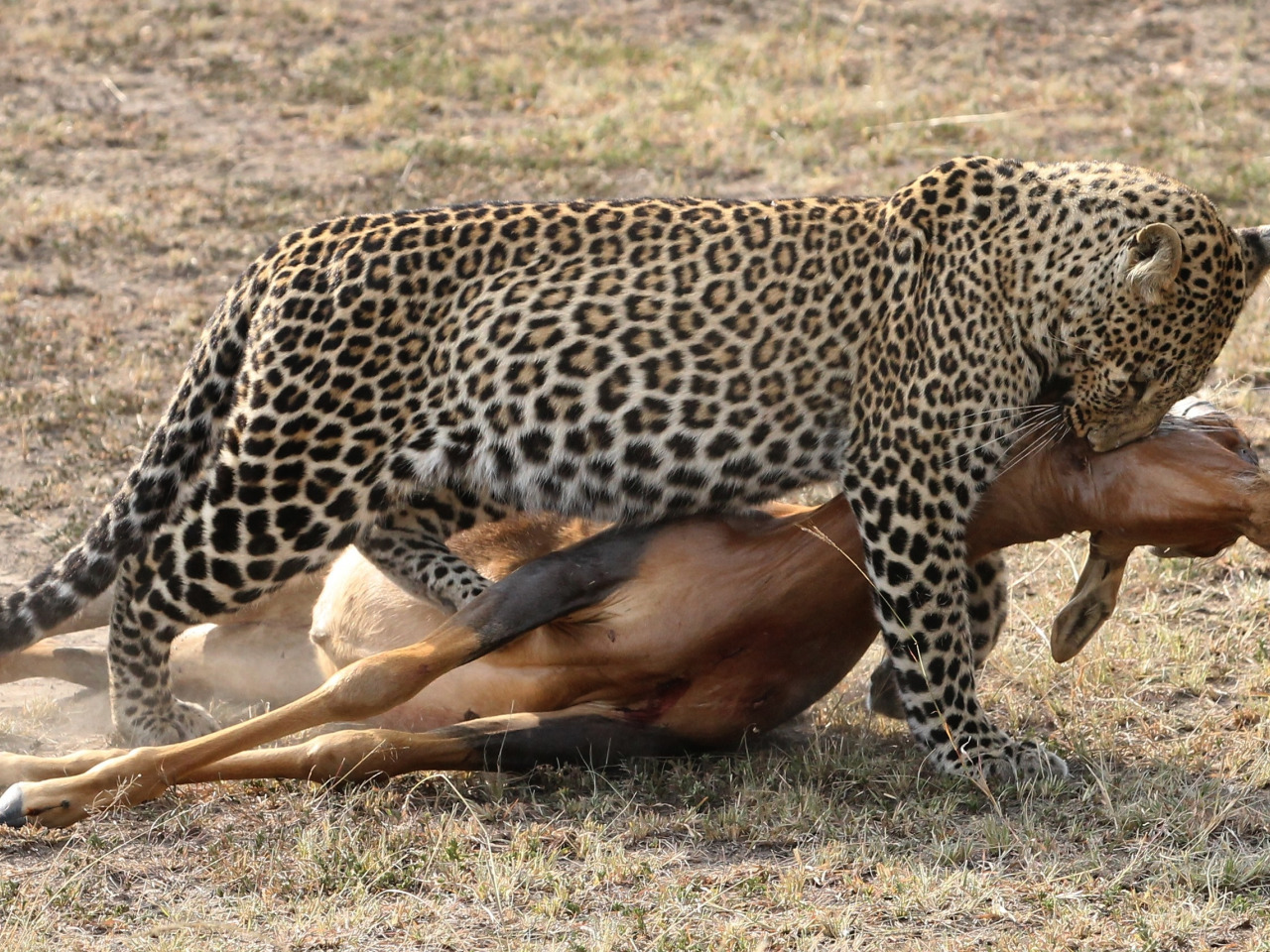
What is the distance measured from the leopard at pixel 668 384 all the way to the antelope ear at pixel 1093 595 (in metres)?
0.42

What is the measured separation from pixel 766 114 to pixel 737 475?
848 centimetres

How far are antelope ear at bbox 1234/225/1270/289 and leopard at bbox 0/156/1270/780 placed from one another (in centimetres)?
1

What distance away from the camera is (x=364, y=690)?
6.24 meters

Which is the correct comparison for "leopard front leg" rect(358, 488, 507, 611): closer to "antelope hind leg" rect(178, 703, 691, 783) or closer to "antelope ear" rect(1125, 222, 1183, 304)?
"antelope hind leg" rect(178, 703, 691, 783)

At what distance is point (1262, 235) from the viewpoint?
675 cm

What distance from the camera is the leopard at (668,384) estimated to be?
6.54 m

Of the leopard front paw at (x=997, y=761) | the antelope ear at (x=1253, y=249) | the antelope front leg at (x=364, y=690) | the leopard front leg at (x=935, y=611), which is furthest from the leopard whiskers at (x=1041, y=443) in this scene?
the antelope front leg at (x=364, y=690)

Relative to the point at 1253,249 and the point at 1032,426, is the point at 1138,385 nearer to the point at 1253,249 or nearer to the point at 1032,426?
the point at 1032,426

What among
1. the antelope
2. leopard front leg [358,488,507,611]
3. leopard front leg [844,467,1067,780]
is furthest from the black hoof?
leopard front leg [844,467,1067,780]

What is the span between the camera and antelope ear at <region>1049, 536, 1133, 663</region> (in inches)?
260

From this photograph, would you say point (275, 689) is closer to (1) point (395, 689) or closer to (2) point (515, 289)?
(1) point (395, 689)

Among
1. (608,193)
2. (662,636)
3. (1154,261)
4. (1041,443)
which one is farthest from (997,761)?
(608,193)

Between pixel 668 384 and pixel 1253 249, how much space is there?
2.42 metres

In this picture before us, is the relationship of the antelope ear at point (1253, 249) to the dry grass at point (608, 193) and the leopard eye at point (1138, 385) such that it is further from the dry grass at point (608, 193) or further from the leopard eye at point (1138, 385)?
the dry grass at point (608, 193)
